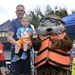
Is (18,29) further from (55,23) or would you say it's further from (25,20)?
(55,23)

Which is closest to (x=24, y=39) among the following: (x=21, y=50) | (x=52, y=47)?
(x=21, y=50)

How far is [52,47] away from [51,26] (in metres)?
0.39

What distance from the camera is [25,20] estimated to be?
4.98 metres

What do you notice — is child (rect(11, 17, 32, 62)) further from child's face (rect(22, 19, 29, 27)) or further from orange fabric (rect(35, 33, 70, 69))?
orange fabric (rect(35, 33, 70, 69))

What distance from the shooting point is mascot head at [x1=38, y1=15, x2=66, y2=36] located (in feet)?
16.2

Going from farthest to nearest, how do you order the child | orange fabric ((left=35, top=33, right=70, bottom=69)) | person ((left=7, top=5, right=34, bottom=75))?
person ((left=7, top=5, right=34, bottom=75))
the child
orange fabric ((left=35, top=33, right=70, bottom=69))

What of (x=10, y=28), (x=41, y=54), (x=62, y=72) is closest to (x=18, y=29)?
(x=10, y=28)

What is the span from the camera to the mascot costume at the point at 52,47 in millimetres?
4781

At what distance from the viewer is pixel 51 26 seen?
197 inches

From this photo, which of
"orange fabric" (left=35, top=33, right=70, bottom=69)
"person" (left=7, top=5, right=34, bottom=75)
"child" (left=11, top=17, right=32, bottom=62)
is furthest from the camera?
"person" (left=7, top=5, right=34, bottom=75)

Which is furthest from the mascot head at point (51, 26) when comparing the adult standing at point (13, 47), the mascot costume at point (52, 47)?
the adult standing at point (13, 47)

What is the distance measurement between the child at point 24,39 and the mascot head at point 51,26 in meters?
0.21

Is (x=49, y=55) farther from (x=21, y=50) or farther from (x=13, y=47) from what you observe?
(x=13, y=47)

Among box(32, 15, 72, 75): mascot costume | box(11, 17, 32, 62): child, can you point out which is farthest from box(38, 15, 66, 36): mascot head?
box(11, 17, 32, 62): child
